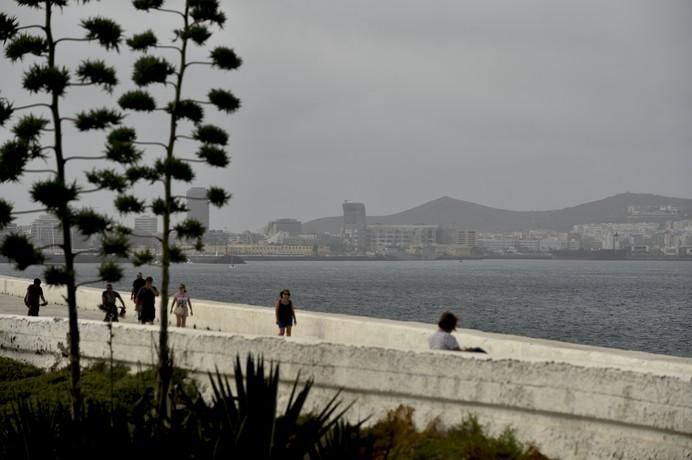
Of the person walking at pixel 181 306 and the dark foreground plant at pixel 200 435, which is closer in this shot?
the dark foreground plant at pixel 200 435

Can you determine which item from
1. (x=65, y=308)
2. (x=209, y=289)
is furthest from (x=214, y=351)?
(x=209, y=289)

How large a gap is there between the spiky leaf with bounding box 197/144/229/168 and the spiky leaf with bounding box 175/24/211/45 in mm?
1397

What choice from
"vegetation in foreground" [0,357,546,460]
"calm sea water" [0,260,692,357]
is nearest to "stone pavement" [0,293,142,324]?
"vegetation in foreground" [0,357,546,460]

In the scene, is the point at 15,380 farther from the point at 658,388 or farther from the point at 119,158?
the point at 658,388

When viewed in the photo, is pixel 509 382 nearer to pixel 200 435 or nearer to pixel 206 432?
pixel 206 432

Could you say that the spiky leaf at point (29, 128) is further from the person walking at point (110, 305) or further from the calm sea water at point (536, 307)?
the calm sea water at point (536, 307)

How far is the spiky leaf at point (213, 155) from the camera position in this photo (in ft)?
54.9

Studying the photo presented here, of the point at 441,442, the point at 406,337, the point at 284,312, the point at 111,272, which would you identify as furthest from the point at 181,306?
the point at 441,442

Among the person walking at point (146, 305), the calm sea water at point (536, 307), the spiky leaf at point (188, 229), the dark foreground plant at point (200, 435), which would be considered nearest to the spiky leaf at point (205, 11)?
the spiky leaf at point (188, 229)

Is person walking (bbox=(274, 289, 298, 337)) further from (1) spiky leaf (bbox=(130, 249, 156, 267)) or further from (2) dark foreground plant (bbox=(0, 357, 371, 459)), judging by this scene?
(2) dark foreground plant (bbox=(0, 357, 371, 459))

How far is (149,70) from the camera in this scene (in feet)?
53.4

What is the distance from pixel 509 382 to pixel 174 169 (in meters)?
6.98

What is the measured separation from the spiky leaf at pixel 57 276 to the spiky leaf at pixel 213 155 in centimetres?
358

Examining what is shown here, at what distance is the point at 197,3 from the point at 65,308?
14359mm
